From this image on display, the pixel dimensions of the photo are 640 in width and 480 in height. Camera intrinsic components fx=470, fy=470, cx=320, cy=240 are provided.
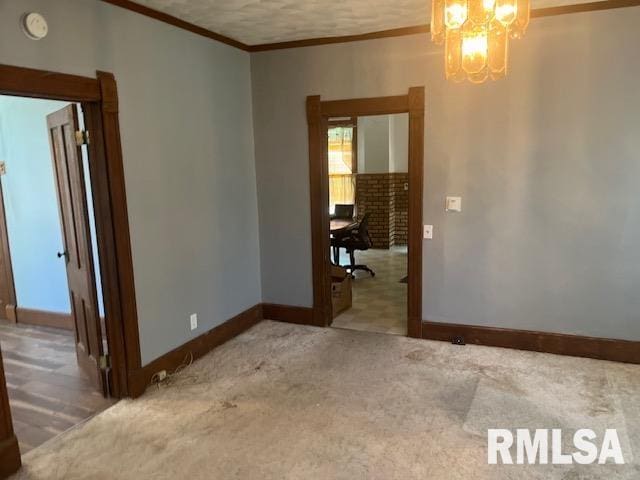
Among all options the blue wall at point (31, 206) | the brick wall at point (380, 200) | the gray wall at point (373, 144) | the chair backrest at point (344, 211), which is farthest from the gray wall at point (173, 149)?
the gray wall at point (373, 144)

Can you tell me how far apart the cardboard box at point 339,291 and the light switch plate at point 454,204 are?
1.50m

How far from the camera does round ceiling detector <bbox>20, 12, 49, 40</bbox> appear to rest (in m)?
2.41

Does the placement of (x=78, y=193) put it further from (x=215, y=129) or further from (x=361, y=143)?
(x=361, y=143)

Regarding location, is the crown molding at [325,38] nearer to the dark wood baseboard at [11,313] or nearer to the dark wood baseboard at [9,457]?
the dark wood baseboard at [9,457]

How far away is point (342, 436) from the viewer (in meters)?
2.71

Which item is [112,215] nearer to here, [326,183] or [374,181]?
[326,183]

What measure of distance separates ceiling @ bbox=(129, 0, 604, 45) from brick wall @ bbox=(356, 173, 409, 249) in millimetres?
4918

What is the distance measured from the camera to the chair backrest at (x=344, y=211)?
7.98m

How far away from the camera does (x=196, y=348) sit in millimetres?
3818

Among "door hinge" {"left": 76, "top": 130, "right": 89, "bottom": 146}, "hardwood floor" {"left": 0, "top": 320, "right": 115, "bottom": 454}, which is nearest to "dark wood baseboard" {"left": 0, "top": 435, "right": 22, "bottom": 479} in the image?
"hardwood floor" {"left": 0, "top": 320, "right": 115, "bottom": 454}

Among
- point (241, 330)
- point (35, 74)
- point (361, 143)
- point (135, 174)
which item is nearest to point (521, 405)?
point (241, 330)

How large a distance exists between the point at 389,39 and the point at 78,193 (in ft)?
8.74

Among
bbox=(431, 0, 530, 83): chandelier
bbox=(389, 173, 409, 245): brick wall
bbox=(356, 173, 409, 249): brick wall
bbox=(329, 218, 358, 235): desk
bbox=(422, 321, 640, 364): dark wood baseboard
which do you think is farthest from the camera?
bbox=(389, 173, 409, 245): brick wall

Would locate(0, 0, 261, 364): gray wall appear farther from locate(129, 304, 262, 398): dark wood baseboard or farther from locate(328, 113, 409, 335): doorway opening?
locate(328, 113, 409, 335): doorway opening
